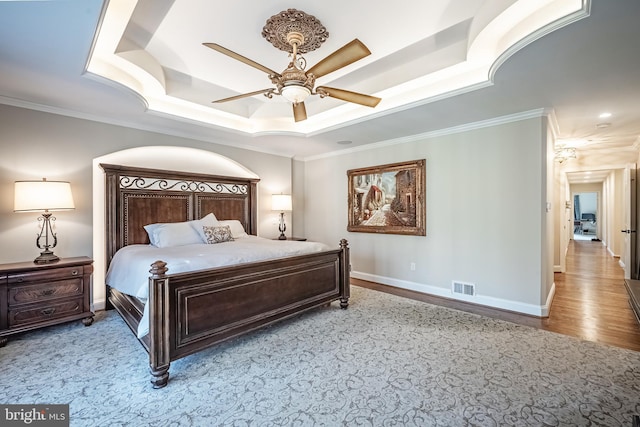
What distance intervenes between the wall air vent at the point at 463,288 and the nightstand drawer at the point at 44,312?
4.69 metres

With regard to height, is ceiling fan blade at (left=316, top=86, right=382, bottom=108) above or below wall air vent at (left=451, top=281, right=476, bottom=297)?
above

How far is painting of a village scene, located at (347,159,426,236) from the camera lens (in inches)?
180

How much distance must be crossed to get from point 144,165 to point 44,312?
2.10 metres

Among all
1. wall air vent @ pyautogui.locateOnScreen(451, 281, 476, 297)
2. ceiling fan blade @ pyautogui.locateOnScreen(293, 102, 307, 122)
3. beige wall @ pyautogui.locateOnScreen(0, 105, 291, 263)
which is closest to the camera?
ceiling fan blade @ pyautogui.locateOnScreen(293, 102, 307, 122)

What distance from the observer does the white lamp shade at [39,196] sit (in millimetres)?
2932

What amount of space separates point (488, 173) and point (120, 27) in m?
4.33

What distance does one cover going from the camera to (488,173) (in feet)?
12.8

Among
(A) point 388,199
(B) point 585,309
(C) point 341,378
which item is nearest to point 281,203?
(A) point 388,199

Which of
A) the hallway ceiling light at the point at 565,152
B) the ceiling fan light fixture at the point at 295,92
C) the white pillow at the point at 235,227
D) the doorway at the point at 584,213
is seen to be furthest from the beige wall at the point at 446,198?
the doorway at the point at 584,213

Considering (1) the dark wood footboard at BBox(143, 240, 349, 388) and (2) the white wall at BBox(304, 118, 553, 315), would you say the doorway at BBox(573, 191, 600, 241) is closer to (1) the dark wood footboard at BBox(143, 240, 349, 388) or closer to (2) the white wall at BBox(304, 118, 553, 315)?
(2) the white wall at BBox(304, 118, 553, 315)

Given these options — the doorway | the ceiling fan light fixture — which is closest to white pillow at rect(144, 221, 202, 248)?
the ceiling fan light fixture

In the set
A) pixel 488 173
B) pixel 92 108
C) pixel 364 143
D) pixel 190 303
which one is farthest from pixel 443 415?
pixel 92 108

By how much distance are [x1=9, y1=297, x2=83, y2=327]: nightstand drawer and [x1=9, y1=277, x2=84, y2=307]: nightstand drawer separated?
0.07m

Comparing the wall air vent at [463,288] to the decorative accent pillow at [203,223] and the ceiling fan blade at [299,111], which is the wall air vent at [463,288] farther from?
the decorative accent pillow at [203,223]
